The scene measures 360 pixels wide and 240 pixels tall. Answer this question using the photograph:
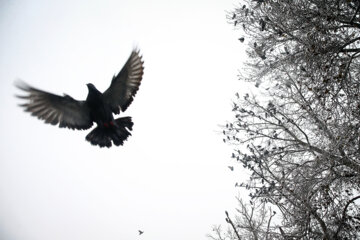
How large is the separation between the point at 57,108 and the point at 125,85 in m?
1.76

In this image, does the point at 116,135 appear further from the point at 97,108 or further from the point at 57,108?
the point at 57,108

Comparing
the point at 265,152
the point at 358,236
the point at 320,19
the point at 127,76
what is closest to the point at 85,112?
→ the point at 127,76

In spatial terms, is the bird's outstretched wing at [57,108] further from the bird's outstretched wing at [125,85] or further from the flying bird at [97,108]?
the bird's outstretched wing at [125,85]

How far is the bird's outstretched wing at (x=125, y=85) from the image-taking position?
5547 mm

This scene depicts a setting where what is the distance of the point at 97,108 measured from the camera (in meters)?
5.44

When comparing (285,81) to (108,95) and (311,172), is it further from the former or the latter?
(108,95)

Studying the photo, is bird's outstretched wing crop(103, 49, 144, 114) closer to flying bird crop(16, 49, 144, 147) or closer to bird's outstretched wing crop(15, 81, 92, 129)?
flying bird crop(16, 49, 144, 147)

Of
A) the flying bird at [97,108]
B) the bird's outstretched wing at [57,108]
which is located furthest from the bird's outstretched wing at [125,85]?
the bird's outstretched wing at [57,108]

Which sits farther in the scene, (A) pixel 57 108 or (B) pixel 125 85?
(B) pixel 125 85

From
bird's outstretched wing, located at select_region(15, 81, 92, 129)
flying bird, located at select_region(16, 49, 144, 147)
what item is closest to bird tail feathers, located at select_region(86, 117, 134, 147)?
flying bird, located at select_region(16, 49, 144, 147)

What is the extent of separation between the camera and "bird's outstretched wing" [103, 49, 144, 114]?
18.2ft

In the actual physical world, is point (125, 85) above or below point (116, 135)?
above

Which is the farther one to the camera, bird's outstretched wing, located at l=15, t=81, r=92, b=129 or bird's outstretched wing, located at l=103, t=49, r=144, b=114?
bird's outstretched wing, located at l=103, t=49, r=144, b=114

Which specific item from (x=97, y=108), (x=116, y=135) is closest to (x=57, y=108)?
(x=97, y=108)
